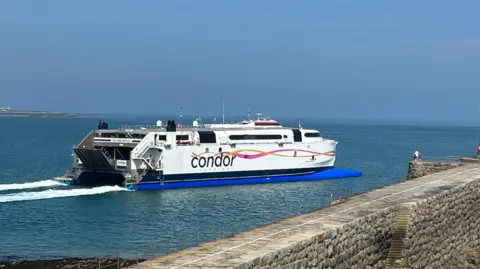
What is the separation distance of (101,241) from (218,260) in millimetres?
23065

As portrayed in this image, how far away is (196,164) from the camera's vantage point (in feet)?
214

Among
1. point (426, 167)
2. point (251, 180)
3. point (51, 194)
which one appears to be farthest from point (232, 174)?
point (426, 167)

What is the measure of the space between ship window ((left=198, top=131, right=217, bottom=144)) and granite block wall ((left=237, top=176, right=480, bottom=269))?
1470 inches

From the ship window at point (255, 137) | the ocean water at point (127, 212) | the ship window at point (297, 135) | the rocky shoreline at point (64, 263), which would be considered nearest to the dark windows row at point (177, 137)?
the ocean water at point (127, 212)

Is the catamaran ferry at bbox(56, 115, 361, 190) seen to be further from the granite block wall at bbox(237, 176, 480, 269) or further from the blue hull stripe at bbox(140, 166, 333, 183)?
the granite block wall at bbox(237, 176, 480, 269)

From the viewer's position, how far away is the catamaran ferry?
62781mm

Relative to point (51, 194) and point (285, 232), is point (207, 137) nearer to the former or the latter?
point (51, 194)

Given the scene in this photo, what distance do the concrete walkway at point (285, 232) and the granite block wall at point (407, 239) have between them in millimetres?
310

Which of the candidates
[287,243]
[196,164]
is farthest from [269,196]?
[287,243]

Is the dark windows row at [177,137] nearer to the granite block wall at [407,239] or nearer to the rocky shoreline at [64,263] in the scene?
the rocky shoreline at [64,263]

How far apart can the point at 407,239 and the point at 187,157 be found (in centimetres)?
4249

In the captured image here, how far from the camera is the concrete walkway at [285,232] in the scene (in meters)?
16.5

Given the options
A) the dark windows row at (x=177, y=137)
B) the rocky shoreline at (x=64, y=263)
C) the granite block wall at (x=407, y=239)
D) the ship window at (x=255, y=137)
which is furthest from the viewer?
the ship window at (x=255, y=137)

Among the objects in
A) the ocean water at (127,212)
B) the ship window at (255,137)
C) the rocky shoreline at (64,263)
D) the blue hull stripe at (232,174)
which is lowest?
the ocean water at (127,212)
